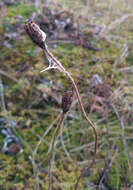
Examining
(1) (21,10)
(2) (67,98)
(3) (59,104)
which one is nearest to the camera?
(2) (67,98)

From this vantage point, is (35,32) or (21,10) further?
(21,10)

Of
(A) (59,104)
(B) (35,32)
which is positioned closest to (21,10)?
(A) (59,104)

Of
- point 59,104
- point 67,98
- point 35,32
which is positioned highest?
point 35,32

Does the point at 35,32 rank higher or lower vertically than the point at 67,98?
higher

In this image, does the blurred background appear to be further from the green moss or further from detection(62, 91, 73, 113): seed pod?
detection(62, 91, 73, 113): seed pod

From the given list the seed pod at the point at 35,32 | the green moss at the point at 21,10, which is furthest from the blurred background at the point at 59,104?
the seed pod at the point at 35,32

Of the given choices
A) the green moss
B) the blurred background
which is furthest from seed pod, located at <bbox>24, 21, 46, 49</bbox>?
the green moss

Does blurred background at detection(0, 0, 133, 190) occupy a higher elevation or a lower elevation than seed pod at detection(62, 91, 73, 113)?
lower

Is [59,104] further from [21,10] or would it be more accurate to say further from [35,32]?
[21,10]

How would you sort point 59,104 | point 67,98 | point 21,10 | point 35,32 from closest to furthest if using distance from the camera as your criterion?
point 35,32, point 67,98, point 59,104, point 21,10
